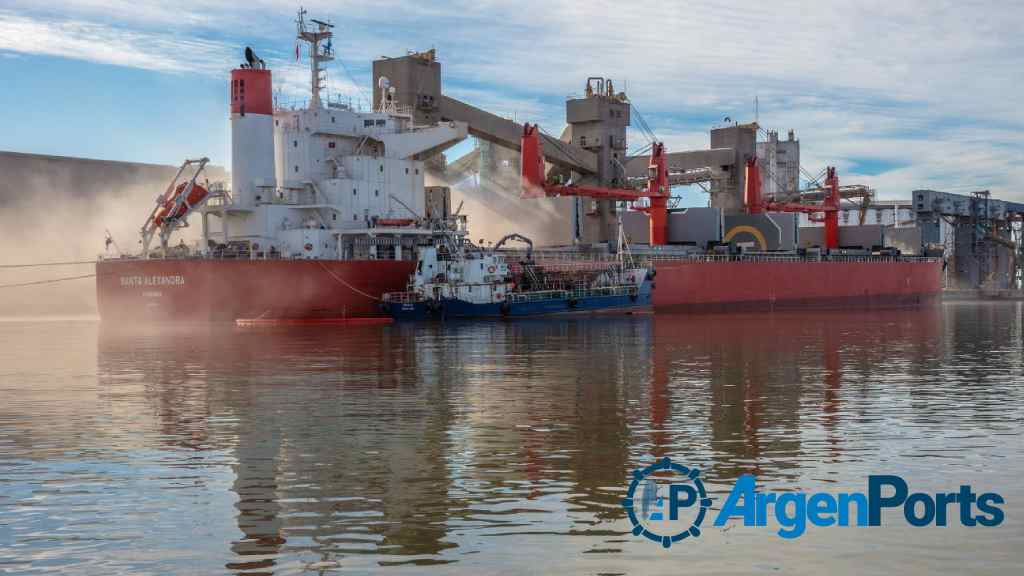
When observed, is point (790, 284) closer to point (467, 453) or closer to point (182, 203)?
point (182, 203)

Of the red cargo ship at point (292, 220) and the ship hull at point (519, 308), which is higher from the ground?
the red cargo ship at point (292, 220)

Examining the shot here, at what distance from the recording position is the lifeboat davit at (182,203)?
140 ft

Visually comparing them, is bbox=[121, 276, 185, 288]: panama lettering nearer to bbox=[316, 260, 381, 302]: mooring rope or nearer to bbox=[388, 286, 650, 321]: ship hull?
bbox=[316, 260, 381, 302]: mooring rope

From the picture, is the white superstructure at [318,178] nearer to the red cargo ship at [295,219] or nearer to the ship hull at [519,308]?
the red cargo ship at [295,219]

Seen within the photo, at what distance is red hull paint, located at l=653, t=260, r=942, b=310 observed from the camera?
5438cm

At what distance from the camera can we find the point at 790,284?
6062 cm

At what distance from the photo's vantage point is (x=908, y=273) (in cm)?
7012

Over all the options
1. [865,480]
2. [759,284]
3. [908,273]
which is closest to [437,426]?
[865,480]

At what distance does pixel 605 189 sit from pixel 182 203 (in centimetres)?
2386

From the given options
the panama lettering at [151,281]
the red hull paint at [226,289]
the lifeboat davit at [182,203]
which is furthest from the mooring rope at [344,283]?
the lifeboat davit at [182,203]

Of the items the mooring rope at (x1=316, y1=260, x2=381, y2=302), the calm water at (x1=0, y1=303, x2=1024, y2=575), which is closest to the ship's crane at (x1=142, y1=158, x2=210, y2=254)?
the mooring rope at (x1=316, y1=260, x2=381, y2=302)

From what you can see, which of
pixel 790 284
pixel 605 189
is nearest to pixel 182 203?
pixel 605 189

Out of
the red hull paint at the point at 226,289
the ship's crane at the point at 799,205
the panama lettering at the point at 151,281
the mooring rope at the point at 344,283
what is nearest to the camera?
the red hull paint at the point at 226,289

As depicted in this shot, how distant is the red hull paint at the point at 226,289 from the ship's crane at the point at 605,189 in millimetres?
14916
